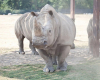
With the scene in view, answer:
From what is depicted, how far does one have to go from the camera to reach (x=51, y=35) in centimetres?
497

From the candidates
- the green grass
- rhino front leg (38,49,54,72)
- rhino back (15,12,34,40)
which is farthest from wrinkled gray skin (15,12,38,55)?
rhino front leg (38,49,54,72)

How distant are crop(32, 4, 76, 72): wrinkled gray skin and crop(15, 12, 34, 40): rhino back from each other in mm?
1981

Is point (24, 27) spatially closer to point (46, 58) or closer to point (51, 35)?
point (46, 58)

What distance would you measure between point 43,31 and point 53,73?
1287mm

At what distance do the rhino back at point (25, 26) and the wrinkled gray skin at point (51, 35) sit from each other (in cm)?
198

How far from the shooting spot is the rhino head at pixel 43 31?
4.78 meters

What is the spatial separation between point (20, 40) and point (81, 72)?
364cm

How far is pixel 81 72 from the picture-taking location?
559cm

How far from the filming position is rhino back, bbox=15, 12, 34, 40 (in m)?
7.70

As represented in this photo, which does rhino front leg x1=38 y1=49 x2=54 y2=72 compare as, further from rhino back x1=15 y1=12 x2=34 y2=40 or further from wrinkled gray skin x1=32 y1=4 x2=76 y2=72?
rhino back x1=15 y1=12 x2=34 y2=40

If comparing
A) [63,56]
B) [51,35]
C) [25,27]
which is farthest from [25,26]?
[51,35]

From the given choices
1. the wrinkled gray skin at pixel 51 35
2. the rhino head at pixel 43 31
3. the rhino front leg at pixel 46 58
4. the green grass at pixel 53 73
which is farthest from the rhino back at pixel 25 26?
the rhino head at pixel 43 31

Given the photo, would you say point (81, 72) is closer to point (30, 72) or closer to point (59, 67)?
point (59, 67)

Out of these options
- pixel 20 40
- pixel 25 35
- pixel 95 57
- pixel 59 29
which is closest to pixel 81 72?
pixel 59 29
